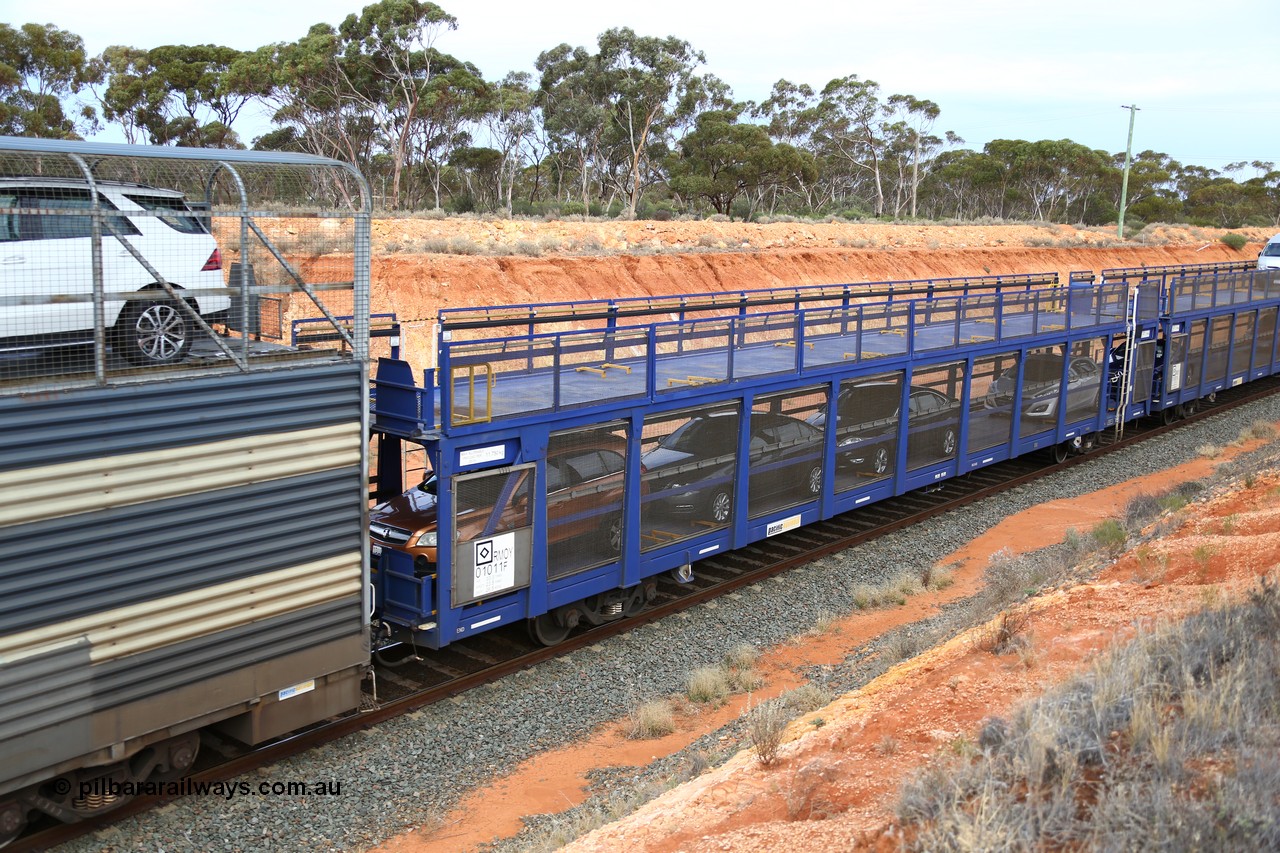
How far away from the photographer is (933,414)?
16391mm

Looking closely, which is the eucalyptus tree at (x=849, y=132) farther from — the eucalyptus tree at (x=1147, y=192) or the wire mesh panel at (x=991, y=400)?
the wire mesh panel at (x=991, y=400)

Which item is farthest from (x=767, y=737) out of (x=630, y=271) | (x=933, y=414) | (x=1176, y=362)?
(x=630, y=271)

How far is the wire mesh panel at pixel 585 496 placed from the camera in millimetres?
10609

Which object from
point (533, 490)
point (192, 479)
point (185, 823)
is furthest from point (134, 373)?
point (533, 490)

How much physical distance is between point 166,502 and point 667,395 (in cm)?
577

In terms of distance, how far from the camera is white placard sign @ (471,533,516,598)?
984 centimetres

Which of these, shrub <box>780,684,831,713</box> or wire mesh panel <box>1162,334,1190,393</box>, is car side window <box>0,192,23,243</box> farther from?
wire mesh panel <box>1162,334,1190,393</box>

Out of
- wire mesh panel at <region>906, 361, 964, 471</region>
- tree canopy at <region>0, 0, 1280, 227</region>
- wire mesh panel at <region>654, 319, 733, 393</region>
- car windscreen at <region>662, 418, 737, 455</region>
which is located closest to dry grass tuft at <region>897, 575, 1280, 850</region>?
car windscreen at <region>662, 418, 737, 455</region>

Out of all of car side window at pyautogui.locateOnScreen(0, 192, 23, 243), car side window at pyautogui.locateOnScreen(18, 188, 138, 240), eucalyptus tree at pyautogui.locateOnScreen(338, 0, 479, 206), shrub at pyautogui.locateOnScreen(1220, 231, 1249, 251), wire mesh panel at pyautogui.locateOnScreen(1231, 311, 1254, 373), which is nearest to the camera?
car side window at pyautogui.locateOnScreen(18, 188, 138, 240)

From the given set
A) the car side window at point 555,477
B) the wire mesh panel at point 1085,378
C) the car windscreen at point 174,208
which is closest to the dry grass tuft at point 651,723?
the car side window at point 555,477

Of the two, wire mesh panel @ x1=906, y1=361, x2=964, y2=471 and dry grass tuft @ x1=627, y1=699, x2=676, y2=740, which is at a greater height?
wire mesh panel @ x1=906, y1=361, x2=964, y2=471

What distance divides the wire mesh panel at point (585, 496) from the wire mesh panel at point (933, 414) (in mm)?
6197

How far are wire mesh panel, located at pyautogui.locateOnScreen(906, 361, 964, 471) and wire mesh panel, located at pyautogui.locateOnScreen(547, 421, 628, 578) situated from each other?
6.20 meters

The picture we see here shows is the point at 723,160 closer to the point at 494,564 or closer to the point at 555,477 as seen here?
the point at 555,477
